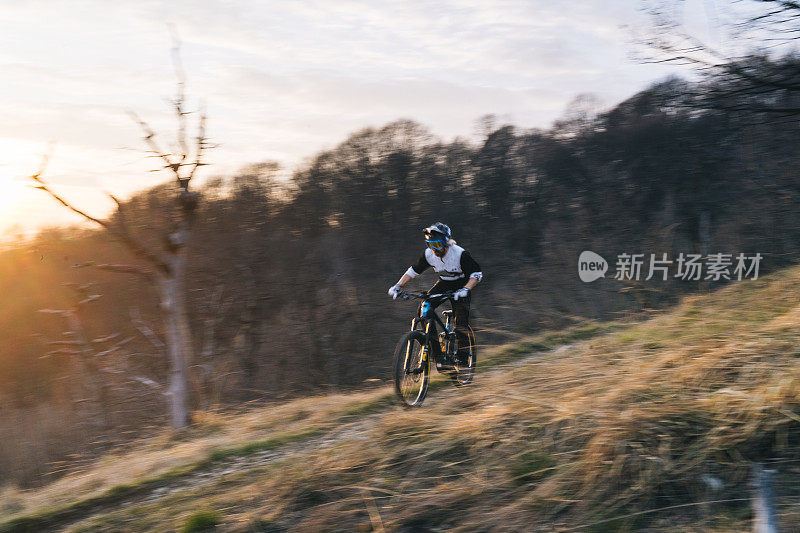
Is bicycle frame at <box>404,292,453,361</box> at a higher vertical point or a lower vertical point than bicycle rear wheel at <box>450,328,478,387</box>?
higher

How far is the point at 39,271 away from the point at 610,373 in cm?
4674

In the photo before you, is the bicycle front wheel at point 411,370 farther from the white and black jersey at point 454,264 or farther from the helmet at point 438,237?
the helmet at point 438,237

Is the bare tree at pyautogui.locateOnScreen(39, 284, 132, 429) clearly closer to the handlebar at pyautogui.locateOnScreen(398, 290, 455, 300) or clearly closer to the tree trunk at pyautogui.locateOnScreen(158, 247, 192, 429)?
the tree trunk at pyautogui.locateOnScreen(158, 247, 192, 429)

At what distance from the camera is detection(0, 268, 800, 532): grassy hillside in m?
3.41

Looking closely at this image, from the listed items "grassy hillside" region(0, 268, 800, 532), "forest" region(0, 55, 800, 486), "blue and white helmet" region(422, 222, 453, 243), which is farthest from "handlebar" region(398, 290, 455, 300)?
"forest" region(0, 55, 800, 486)

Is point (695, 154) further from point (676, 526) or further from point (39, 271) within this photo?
point (676, 526)

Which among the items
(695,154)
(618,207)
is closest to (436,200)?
(618,207)

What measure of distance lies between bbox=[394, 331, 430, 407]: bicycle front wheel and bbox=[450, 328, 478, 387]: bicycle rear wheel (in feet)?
2.11

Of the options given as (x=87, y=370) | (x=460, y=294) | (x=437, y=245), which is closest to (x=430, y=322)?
(x=460, y=294)

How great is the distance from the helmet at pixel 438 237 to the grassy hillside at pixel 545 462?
177 cm

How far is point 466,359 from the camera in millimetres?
7477

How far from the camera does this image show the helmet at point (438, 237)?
272 inches

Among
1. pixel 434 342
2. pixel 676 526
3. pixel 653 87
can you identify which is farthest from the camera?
pixel 653 87

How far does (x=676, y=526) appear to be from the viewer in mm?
3117
